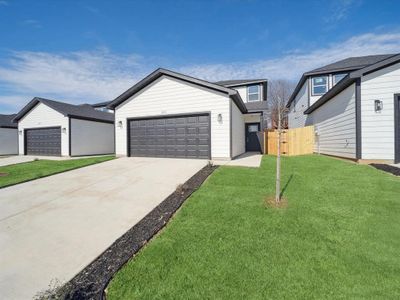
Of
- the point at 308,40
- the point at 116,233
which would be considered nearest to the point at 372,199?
the point at 116,233

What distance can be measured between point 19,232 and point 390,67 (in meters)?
12.9

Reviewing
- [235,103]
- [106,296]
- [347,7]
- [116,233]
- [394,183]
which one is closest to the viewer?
[106,296]

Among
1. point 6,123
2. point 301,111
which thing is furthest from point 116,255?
point 6,123

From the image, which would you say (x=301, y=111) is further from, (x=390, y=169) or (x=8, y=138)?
(x=8, y=138)

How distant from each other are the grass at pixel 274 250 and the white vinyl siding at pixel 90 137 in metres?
14.8

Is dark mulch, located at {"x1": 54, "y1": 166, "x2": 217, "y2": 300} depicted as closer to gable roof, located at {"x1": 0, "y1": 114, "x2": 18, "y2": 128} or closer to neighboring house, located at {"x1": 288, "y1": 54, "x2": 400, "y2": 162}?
neighboring house, located at {"x1": 288, "y1": 54, "x2": 400, "y2": 162}

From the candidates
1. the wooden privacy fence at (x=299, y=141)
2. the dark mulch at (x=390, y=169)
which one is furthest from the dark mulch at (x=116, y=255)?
the wooden privacy fence at (x=299, y=141)

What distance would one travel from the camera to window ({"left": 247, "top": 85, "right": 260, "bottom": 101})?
1817 cm

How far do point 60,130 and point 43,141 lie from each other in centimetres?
263

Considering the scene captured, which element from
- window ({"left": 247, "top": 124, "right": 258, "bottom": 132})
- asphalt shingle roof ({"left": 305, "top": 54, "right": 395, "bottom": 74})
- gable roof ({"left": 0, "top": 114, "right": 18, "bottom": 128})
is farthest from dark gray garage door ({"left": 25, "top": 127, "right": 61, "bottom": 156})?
asphalt shingle roof ({"left": 305, "top": 54, "right": 395, "bottom": 74})

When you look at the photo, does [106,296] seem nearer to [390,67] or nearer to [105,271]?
[105,271]

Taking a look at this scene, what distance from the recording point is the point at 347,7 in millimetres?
9195

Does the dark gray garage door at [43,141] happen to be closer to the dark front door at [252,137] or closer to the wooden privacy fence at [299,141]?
the dark front door at [252,137]

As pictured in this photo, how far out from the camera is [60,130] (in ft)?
53.3
